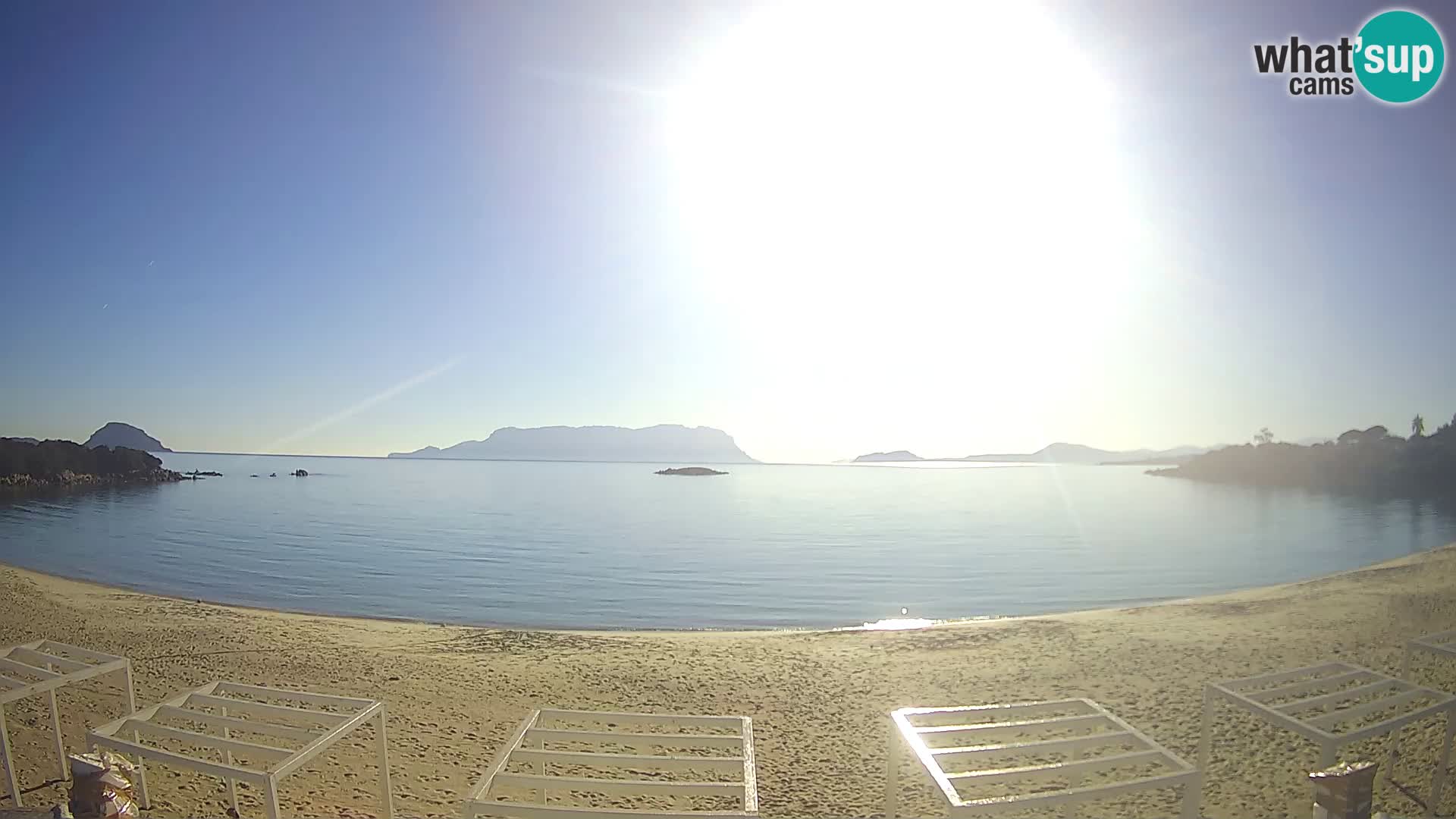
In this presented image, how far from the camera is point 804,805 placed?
5.77 m

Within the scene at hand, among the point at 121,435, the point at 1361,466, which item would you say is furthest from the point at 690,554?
the point at 121,435

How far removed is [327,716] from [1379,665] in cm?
1267

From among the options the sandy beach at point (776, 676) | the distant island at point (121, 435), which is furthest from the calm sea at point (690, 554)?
the distant island at point (121, 435)

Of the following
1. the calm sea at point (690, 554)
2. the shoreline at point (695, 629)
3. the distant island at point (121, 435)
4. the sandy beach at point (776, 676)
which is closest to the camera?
the sandy beach at point (776, 676)

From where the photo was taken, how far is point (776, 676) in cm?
1042

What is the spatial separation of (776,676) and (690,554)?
66.1ft

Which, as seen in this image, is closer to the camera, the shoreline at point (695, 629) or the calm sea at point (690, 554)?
Answer: the shoreline at point (695, 629)

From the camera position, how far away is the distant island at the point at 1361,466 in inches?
2522

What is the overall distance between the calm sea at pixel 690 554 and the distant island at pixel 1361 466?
14.7m

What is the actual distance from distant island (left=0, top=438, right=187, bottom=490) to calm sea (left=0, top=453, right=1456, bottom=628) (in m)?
15.6

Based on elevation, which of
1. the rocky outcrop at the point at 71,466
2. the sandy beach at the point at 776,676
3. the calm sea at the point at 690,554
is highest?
the rocky outcrop at the point at 71,466

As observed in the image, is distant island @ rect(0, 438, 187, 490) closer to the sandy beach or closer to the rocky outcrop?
the rocky outcrop

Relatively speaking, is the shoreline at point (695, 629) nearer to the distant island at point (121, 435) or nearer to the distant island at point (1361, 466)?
the distant island at point (1361, 466)

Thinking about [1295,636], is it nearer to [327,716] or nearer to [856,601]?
[856,601]
